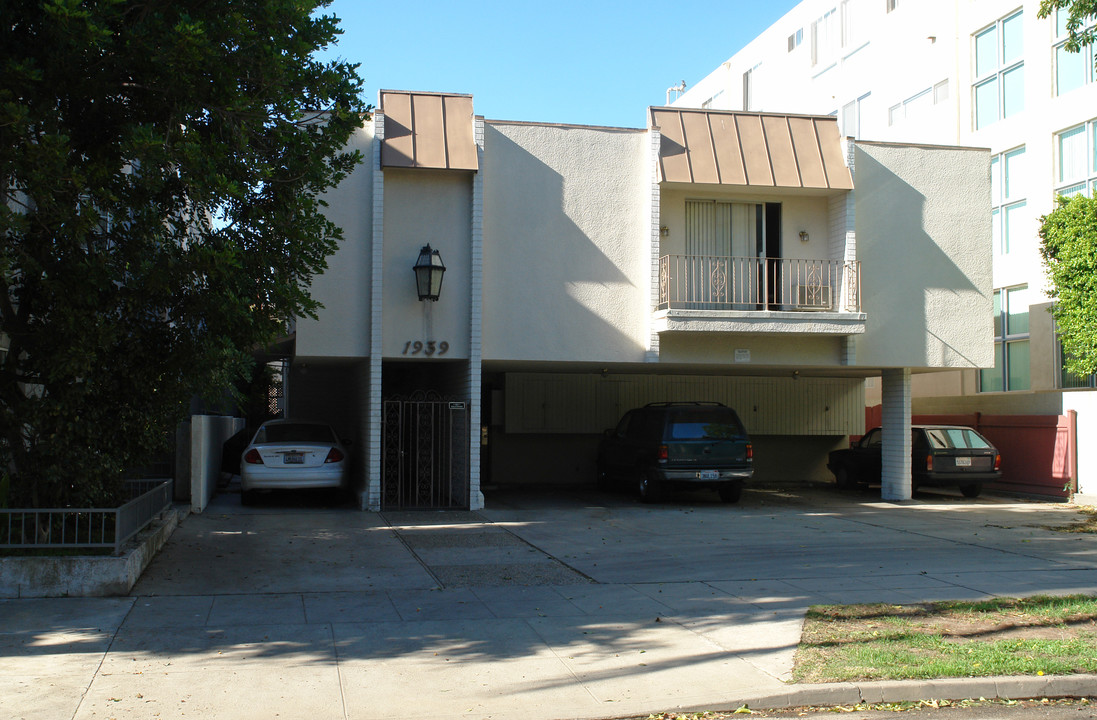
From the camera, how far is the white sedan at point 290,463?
1498cm

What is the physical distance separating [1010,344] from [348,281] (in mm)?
15212

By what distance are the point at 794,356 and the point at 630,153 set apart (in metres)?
4.39

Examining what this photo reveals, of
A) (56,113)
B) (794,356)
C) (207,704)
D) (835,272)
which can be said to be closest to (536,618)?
(207,704)

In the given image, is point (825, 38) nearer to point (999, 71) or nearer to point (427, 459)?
point (999, 71)

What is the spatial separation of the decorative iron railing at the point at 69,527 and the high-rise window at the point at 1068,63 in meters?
20.2

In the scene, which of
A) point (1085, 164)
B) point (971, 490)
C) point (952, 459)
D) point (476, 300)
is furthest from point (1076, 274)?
point (476, 300)

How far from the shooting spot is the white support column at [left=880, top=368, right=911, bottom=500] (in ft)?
56.2

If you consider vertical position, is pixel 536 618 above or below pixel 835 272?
below

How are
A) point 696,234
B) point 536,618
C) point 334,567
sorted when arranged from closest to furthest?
1. point 536,618
2. point 334,567
3. point 696,234

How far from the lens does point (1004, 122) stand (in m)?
22.4

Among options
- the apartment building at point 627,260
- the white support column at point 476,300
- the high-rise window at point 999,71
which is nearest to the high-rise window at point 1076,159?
the high-rise window at point 999,71

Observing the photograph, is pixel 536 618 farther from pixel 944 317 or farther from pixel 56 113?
pixel 944 317

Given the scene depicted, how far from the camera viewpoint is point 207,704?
5.55 m

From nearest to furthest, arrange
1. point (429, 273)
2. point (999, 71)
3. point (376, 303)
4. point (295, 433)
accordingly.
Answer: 1. point (429, 273)
2. point (376, 303)
3. point (295, 433)
4. point (999, 71)
